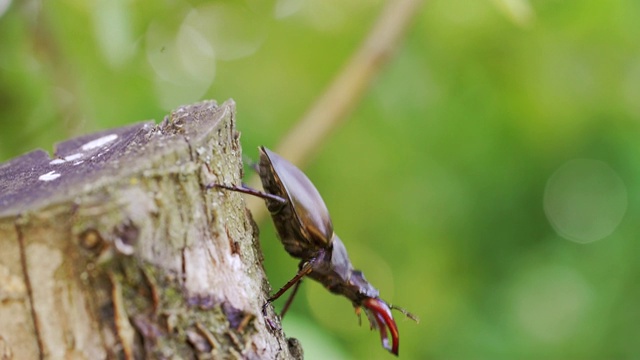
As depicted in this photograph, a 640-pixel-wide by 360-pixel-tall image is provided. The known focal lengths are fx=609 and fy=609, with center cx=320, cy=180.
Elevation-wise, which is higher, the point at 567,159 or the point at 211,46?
the point at 567,159

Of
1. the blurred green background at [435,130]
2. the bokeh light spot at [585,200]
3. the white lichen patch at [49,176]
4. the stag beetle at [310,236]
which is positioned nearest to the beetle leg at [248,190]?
the stag beetle at [310,236]

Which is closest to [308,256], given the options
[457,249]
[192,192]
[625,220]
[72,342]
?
[192,192]

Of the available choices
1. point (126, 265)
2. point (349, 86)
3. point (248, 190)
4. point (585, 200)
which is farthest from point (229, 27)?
point (585, 200)

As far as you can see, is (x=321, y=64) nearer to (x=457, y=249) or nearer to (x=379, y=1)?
(x=379, y=1)

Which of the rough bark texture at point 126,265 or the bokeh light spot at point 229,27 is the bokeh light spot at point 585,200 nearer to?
the bokeh light spot at point 229,27

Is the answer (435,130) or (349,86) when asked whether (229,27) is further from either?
(435,130)

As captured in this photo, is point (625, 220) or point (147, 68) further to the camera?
point (625, 220)
